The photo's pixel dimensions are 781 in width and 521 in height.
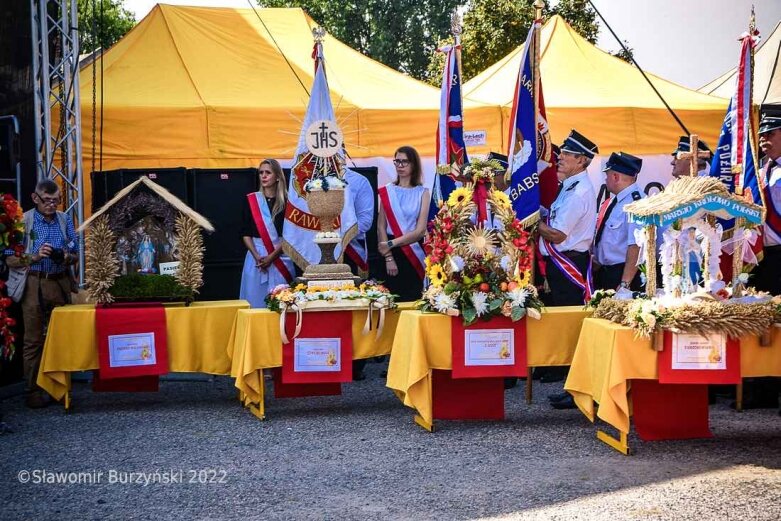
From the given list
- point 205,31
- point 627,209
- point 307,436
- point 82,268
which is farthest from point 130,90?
point 627,209

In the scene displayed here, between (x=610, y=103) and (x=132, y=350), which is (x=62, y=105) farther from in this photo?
(x=610, y=103)

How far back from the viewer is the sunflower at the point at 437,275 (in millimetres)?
6781

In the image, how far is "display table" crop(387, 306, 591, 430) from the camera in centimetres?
666

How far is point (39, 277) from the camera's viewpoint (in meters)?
8.13

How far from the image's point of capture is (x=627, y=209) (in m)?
6.26

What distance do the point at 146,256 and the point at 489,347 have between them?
2.88 m

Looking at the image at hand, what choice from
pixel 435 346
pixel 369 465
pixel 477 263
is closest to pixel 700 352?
pixel 477 263

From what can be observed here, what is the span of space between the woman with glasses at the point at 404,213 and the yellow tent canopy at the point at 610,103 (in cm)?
237

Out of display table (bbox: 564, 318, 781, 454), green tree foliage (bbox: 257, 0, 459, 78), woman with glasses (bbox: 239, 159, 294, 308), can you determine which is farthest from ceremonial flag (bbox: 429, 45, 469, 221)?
green tree foliage (bbox: 257, 0, 459, 78)

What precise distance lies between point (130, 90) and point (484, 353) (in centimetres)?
571

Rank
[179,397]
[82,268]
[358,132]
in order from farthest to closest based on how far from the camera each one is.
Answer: [358,132] → [82,268] → [179,397]

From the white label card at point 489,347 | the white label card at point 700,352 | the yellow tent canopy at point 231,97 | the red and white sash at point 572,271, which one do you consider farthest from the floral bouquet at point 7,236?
the white label card at point 700,352

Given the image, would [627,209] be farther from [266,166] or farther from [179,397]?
[179,397]

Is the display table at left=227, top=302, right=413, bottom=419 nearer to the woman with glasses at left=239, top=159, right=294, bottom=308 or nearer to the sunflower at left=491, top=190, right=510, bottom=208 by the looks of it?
the sunflower at left=491, top=190, right=510, bottom=208
